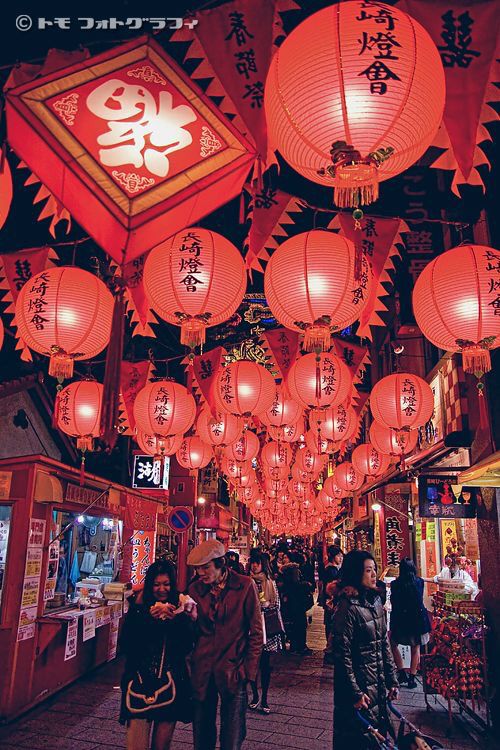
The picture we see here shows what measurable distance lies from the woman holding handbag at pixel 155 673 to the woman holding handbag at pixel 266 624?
9.22 feet

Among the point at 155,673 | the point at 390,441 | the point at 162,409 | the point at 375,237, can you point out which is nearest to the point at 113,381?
the point at 155,673

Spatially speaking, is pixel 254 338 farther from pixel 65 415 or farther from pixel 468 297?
pixel 468 297

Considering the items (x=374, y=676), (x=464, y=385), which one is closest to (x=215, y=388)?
(x=464, y=385)

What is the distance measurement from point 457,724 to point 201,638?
5.25 metres

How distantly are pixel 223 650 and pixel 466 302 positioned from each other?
4232mm

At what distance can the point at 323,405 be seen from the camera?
9.02 meters

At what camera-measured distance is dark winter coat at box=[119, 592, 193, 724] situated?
4.94 metres

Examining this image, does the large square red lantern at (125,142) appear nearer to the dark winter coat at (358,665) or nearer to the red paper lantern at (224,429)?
the dark winter coat at (358,665)

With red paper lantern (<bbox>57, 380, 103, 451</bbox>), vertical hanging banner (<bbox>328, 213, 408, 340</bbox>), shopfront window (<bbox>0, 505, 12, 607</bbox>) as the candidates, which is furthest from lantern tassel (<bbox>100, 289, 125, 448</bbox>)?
shopfront window (<bbox>0, 505, 12, 607</bbox>)

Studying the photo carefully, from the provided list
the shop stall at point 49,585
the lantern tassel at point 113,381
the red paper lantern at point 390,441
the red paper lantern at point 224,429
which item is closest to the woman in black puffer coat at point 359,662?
the lantern tassel at point 113,381

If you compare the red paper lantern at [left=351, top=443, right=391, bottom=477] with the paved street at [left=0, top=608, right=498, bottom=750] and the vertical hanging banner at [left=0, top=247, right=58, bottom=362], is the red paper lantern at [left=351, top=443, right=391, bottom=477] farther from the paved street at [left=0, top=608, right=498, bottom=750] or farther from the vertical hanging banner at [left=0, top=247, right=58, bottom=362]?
the vertical hanging banner at [left=0, top=247, right=58, bottom=362]

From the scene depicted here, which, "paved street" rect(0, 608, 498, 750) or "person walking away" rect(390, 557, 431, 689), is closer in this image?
"paved street" rect(0, 608, 498, 750)

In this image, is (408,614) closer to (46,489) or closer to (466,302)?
(466,302)

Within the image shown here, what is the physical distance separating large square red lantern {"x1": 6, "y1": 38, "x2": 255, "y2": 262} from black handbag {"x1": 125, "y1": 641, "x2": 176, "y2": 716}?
3.81m
